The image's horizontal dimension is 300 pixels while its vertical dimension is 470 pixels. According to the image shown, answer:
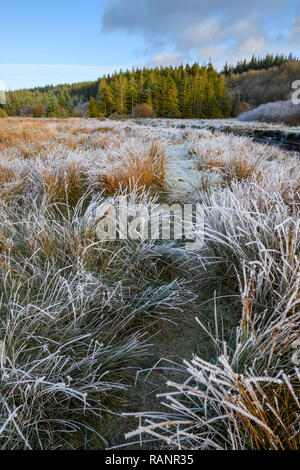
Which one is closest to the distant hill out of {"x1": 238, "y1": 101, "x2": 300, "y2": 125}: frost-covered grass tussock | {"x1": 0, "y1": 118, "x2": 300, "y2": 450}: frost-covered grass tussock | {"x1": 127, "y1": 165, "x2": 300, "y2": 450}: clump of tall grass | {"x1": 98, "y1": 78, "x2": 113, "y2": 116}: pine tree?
{"x1": 238, "y1": 101, "x2": 300, "y2": 125}: frost-covered grass tussock

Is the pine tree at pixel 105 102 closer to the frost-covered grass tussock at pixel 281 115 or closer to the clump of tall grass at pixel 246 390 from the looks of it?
the frost-covered grass tussock at pixel 281 115

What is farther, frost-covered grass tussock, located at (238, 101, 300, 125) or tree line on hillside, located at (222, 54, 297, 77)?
tree line on hillside, located at (222, 54, 297, 77)

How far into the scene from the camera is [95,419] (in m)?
0.86

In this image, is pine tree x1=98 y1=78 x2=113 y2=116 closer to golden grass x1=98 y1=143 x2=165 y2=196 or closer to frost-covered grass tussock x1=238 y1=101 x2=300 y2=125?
frost-covered grass tussock x1=238 y1=101 x2=300 y2=125

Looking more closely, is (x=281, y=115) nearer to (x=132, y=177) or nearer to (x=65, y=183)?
(x=132, y=177)

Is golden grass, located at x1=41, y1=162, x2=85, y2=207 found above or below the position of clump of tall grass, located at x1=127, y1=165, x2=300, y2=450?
above

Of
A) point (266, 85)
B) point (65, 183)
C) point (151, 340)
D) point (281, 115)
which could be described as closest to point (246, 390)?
point (151, 340)

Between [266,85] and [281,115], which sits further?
[266,85]

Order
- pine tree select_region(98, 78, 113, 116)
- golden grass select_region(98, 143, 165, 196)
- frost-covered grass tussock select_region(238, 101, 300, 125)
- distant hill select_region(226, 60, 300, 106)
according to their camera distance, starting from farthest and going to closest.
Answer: pine tree select_region(98, 78, 113, 116) < distant hill select_region(226, 60, 300, 106) < frost-covered grass tussock select_region(238, 101, 300, 125) < golden grass select_region(98, 143, 165, 196)

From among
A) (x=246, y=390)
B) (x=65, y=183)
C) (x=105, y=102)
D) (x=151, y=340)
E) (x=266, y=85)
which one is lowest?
(x=151, y=340)

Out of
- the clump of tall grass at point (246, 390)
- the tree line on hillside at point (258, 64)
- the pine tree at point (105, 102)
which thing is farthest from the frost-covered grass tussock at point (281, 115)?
the tree line on hillside at point (258, 64)
